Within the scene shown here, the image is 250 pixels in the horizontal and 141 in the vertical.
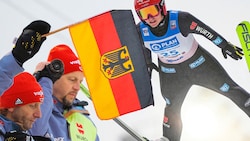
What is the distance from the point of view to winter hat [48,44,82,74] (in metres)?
2.41

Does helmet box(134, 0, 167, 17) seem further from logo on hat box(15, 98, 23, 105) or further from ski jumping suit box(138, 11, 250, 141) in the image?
logo on hat box(15, 98, 23, 105)

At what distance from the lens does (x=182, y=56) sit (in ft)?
8.88

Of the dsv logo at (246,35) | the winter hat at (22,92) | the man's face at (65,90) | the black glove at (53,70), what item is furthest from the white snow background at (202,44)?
the winter hat at (22,92)

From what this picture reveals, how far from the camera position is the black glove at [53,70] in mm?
2121

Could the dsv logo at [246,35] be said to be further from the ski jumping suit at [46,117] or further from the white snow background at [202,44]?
the ski jumping suit at [46,117]

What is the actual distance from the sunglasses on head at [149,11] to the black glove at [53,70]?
0.55 meters

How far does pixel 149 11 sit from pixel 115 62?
0.28 meters

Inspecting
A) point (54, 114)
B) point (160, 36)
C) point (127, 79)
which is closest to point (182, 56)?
point (160, 36)

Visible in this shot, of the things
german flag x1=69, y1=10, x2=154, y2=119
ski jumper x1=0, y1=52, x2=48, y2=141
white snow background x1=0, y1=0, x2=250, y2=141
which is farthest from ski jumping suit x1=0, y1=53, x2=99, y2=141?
white snow background x1=0, y1=0, x2=250, y2=141

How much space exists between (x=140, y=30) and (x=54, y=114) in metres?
0.61

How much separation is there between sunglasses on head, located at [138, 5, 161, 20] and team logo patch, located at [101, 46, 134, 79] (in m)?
0.21

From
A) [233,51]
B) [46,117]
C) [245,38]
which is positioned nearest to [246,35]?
[245,38]

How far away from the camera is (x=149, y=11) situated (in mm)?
2525

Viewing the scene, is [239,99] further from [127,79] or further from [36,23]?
[36,23]
